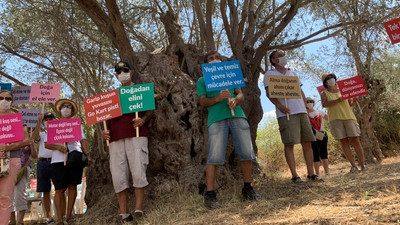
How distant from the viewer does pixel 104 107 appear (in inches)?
232

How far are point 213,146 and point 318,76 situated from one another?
9.61 m

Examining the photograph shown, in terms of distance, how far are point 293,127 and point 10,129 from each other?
4.08 meters

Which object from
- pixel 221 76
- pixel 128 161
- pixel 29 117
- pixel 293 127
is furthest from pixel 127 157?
pixel 29 117

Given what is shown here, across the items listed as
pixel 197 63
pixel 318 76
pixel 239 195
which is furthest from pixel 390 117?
pixel 239 195

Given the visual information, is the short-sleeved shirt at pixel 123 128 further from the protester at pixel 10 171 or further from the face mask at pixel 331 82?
the face mask at pixel 331 82

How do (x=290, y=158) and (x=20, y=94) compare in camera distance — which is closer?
(x=290, y=158)

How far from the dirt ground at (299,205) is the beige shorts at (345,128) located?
106 centimetres

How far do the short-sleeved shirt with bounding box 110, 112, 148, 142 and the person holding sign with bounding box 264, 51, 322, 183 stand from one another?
2.10 meters

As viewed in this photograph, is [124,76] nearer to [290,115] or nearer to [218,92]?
[218,92]

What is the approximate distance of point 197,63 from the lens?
7.49m

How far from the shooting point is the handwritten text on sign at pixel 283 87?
623cm

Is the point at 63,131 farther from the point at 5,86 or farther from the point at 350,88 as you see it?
the point at 350,88

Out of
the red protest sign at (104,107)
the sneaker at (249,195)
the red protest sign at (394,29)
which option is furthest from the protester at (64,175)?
the red protest sign at (394,29)

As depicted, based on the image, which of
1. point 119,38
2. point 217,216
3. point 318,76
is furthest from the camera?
point 318,76
